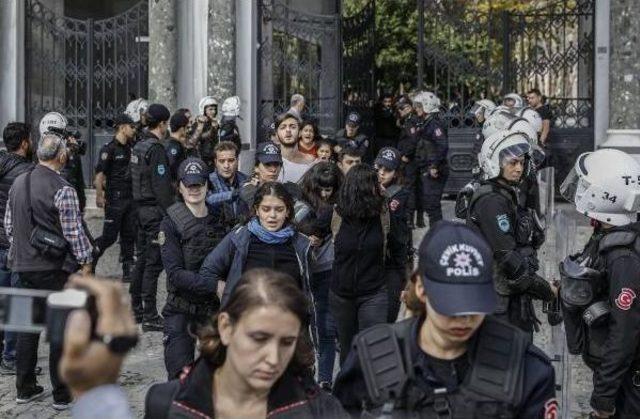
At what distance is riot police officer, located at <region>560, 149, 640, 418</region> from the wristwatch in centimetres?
342

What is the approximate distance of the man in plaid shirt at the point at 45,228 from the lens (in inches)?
319

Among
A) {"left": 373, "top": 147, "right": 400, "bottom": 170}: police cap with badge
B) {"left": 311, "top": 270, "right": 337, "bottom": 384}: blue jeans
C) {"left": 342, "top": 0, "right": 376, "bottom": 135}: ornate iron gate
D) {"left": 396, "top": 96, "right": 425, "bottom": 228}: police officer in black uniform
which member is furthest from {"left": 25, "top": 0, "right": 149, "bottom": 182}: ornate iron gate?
{"left": 311, "top": 270, "right": 337, "bottom": 384}: blue jeans

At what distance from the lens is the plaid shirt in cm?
809

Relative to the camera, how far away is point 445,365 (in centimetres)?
340

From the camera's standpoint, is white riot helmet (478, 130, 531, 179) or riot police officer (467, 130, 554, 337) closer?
riot police officer (467, 130, 554, 337)

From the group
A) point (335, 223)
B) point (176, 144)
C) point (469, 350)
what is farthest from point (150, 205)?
point (469, 350)

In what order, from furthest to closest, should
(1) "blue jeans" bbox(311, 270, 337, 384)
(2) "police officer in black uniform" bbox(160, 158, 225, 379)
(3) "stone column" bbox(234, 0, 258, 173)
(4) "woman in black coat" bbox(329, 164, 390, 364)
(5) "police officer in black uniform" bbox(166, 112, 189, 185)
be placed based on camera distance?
(3) "stone column" bbox(234, 0, 258, 173) < (5) "police officer in black uniform" bbox(166, 112, 189, 185) < (1) "blue jeans" bbox(311, 270, 337, 384) < (4) "woman in black coat" bbox(329, 164, 390, 364) < (2) "police officer in black uniform" bbox(160, 158, 225, 379)

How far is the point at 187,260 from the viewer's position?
7.67m

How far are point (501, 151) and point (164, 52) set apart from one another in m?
9.26

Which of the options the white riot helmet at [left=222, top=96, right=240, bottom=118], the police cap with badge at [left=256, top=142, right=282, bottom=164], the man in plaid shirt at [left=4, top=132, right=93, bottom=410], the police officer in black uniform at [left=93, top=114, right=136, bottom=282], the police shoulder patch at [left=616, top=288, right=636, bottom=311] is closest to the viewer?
the police shoulder patch at [left=616, top=288, right=636, bottom=311]

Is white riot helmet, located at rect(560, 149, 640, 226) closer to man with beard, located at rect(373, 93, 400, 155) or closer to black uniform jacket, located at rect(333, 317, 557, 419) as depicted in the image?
black uniform jacket, located at rect(333, 317, 557, 419)

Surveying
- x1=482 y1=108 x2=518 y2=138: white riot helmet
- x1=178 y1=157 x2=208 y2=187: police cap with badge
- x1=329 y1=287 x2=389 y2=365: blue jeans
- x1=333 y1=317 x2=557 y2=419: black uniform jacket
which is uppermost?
x1=482 y1=108 x2=518 y2=138: white riot helmet

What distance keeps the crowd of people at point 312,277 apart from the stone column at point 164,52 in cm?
169

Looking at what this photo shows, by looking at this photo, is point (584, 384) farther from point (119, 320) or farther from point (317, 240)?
point (119, 320)
